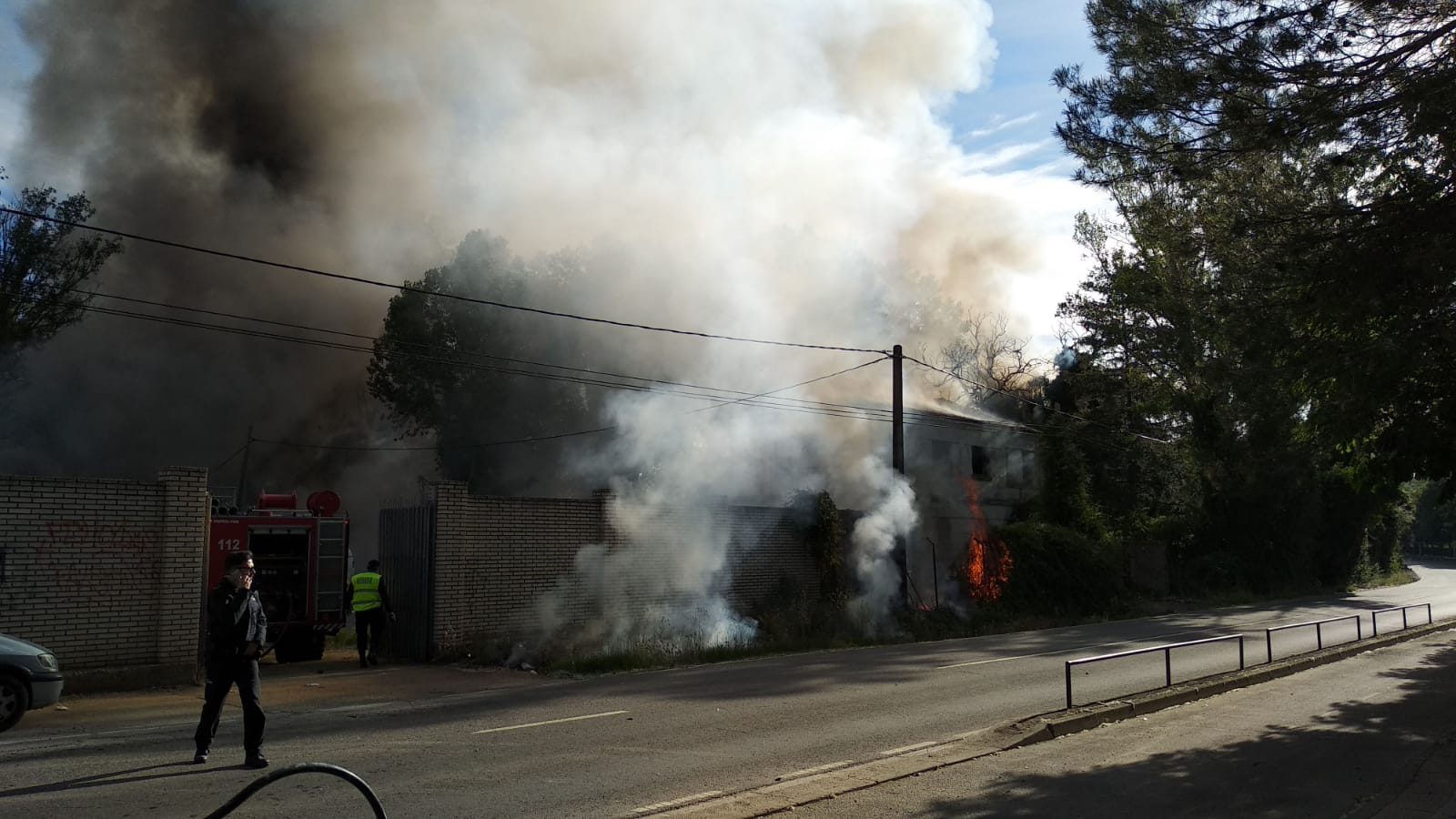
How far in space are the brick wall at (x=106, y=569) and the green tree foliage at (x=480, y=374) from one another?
18.5 metres

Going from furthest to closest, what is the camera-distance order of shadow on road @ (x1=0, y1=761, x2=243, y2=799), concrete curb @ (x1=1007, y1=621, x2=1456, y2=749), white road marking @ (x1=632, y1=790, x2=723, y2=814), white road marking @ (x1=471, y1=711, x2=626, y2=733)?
white road marking @ (x1=471, y1=711, x2=626, y2=733) < concrete curb @ (x1=1007, y1=621, x2=1456, y2=749) < shadow on road @ (x1=0, y1=761, x2=243, y2=799) < white road marking @ (x1=632, y1=790, x2=723, y2=814)

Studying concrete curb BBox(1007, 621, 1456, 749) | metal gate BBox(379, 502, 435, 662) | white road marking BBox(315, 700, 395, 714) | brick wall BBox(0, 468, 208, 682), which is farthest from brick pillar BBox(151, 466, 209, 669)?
concrete curb BBox(1007, 621, 1456, 749)

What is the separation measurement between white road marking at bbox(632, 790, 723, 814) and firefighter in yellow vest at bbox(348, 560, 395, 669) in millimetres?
10140

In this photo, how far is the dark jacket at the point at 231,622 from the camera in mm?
7027

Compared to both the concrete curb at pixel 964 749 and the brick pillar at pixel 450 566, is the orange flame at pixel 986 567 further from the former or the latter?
the brick pillar at pixel 450 566

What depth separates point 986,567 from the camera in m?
23.2

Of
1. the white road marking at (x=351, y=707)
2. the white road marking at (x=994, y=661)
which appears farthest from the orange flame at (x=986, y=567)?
the white road marking at (x=351, y=707)

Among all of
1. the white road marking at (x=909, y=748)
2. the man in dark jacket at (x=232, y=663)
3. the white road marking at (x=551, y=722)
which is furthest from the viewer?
the white road marking at (x=551, y=722)

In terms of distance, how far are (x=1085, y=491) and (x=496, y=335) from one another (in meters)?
19.1

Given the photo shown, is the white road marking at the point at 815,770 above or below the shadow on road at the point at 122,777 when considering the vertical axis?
below

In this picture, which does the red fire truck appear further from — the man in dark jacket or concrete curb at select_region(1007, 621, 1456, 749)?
Answer: concrete curb at select_region(1007, 621, 1456, 749)

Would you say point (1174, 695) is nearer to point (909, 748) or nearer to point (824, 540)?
point (909, 748)

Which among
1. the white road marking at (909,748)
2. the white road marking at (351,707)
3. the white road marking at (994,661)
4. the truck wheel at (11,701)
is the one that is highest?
the truck wheel at (11,701)

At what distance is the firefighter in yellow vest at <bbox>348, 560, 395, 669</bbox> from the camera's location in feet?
48.1
